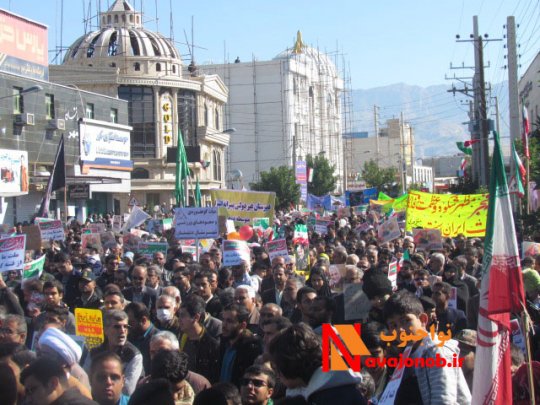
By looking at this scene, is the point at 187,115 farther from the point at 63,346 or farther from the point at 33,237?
the point at 63,346

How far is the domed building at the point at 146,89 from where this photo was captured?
62844 mm

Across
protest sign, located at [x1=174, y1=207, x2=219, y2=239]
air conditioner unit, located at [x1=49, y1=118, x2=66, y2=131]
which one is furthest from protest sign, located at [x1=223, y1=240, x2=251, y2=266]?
air conditioner unit, located at [x1=49, y1=118, x2=66, y2=131]

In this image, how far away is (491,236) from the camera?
4570 millimetres

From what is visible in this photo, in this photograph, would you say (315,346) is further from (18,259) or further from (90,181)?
(90,181)

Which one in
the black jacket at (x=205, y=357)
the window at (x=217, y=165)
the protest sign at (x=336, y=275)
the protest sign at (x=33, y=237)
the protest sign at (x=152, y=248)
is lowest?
the black jacket at (x=205, y=357)

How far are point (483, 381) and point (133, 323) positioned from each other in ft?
11.7

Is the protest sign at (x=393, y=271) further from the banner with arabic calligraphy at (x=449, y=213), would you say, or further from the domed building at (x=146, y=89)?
the domed building at (x=146, y=89)

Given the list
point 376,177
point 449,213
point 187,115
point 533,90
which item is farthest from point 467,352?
point 376,177

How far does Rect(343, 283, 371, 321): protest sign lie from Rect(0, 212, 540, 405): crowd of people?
1.1 inches

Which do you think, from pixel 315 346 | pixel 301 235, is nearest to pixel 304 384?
pixel 315 346

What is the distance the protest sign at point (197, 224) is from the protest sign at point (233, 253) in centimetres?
212

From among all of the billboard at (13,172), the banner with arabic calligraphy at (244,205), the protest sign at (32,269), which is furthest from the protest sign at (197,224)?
the billboard at (13,172)

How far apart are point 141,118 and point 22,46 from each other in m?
24.9

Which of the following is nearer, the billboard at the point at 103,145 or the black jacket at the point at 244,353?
the black jacket at the point at 244,353
